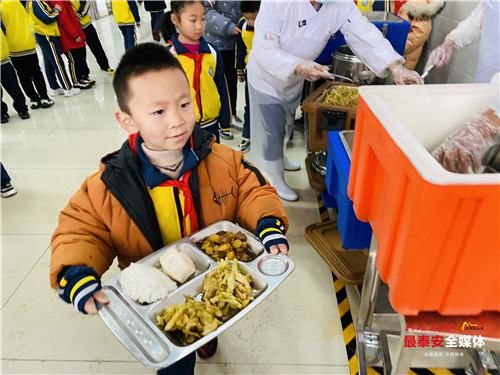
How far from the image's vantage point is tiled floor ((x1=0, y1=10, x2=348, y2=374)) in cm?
153

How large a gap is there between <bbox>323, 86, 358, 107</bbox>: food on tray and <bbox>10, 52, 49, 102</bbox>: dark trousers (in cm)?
322

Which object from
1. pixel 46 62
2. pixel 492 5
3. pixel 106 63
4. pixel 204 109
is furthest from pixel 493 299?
pixel 106 63

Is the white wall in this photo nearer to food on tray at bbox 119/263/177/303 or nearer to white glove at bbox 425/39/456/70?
white glove at bbox 425/39/456/70

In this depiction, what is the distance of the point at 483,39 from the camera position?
64.5 inches

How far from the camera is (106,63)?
5324 millimetres

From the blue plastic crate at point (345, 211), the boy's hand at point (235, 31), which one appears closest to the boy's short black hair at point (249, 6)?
the boy's hand at point (235, 31)

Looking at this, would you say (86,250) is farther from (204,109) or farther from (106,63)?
(106,63)

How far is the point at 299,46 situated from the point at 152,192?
1322mm

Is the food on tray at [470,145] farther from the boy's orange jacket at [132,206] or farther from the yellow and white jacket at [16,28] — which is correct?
the yellow and white jacket at [16,28]

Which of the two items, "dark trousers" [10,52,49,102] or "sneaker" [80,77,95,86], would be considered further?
"sneaker" [80,77,95,86]

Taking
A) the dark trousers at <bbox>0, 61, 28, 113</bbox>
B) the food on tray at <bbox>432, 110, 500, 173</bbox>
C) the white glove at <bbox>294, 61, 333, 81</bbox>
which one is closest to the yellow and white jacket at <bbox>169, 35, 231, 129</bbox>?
the white glove at <bbox>294, 61, 333, 81</bbox>

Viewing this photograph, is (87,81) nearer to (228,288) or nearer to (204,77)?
(204,77)

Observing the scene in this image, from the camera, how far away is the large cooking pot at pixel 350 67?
2332 mm

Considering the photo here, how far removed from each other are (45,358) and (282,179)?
Result: 5.35ft
